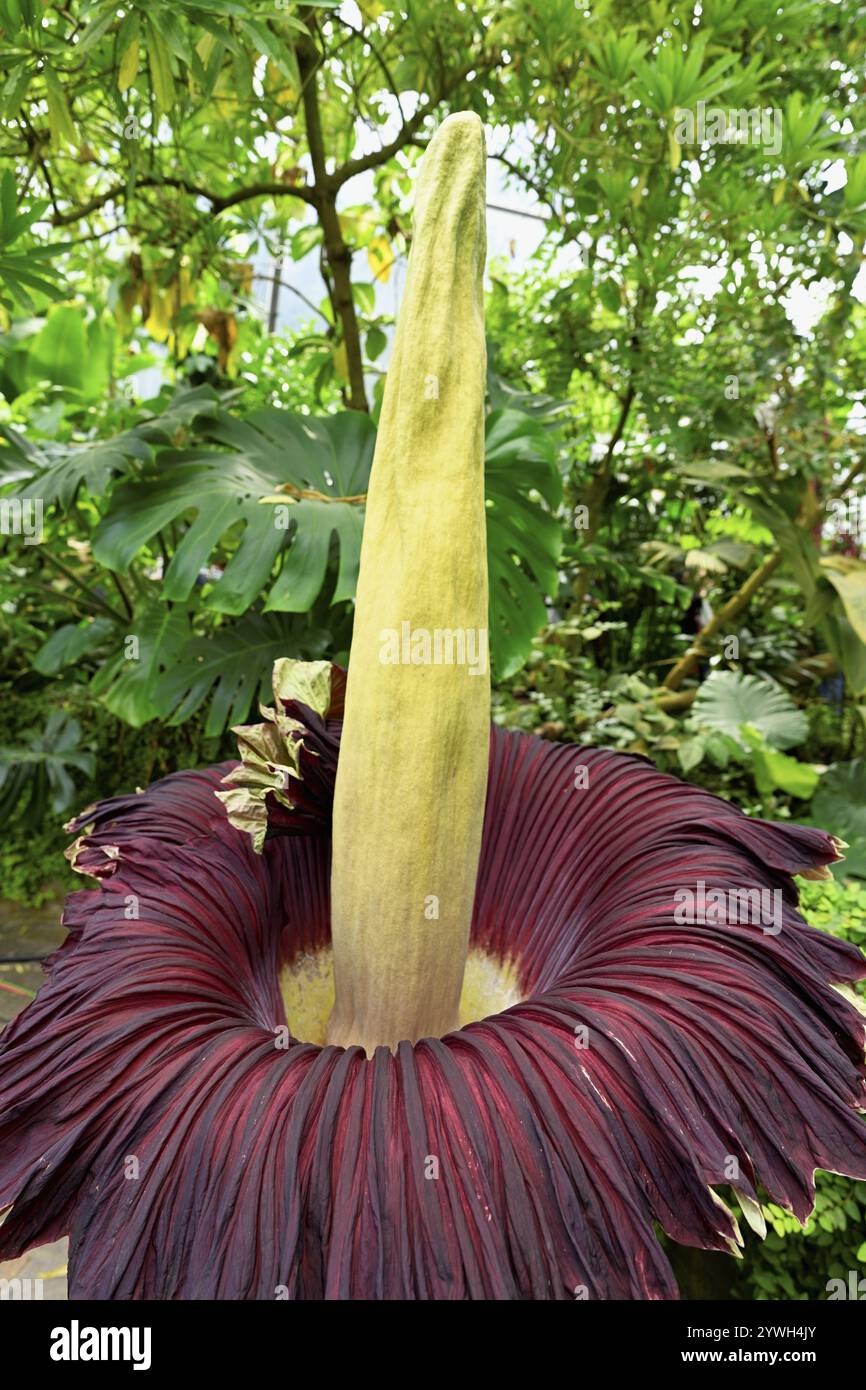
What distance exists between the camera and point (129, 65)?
3.89 ft

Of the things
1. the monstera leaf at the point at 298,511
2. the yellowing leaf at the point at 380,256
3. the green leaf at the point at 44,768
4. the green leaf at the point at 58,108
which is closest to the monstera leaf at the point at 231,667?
the monstera leaf at the point at 298,511

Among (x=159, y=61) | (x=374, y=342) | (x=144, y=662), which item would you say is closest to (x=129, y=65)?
(x=159, y=61)

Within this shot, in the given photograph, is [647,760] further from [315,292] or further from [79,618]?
[315,292]

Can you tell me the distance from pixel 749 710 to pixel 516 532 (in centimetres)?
87

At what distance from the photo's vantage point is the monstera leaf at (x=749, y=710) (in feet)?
7.22

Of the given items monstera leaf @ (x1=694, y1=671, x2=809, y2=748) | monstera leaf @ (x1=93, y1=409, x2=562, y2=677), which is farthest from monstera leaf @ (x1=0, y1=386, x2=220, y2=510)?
monstera leaf @ (x1=694, y1=671, x2=809, y2=748)

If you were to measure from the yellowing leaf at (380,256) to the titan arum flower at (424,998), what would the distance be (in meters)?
2.09

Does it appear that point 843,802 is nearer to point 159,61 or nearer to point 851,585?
point 851,585

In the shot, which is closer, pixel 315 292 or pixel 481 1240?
pixel 481 1240

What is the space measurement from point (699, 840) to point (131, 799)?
569 mm

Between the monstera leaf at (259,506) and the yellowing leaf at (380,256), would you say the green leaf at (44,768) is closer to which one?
the monstera leaf at (259,506)

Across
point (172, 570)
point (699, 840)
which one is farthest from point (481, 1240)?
point (172, 570)

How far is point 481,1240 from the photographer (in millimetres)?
487

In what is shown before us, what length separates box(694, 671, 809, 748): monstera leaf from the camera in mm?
2199
